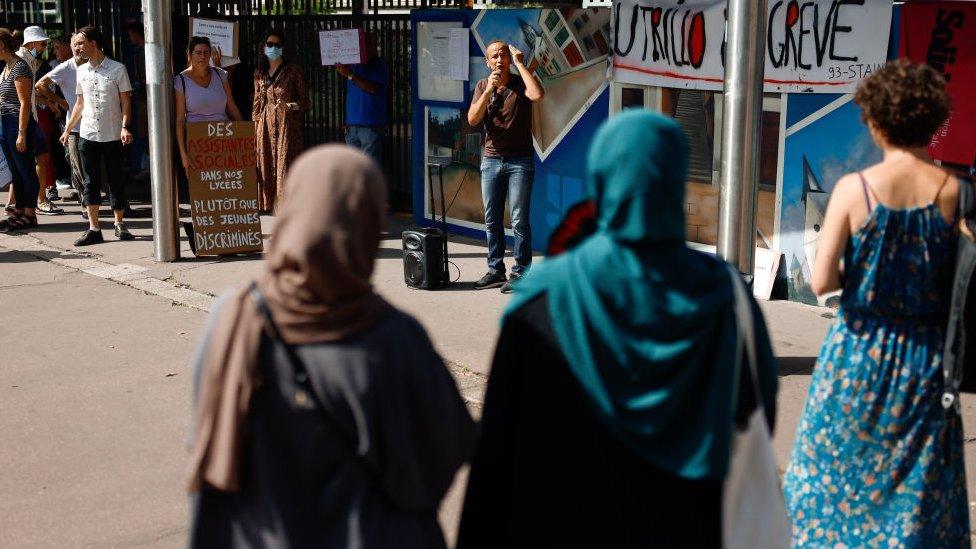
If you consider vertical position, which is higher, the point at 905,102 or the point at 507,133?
the point at 905,102

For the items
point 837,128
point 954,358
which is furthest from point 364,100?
point 954,358

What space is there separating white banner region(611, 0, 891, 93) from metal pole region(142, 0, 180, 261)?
3.61 metres

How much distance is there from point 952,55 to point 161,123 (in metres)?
6.09

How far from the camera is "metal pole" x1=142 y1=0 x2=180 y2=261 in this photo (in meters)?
9.84

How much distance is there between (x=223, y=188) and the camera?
10.6m

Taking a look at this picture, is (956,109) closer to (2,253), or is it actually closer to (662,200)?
(662,200)

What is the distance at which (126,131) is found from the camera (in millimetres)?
10844

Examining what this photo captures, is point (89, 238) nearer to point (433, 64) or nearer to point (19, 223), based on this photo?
point (19, 223)

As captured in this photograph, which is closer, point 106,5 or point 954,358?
point 954,358

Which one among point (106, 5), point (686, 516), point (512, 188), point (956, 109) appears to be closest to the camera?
point (686, 516)

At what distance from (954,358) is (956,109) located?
13.4 feet

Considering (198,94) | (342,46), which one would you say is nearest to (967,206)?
(198,94)

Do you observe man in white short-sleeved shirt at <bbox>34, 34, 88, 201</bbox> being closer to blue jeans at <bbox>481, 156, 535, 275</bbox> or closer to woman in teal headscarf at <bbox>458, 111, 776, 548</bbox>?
blue jeans at <bbox>481, 156, 535, 275</bbox>

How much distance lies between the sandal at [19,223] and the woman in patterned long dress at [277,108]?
7.91 feet
